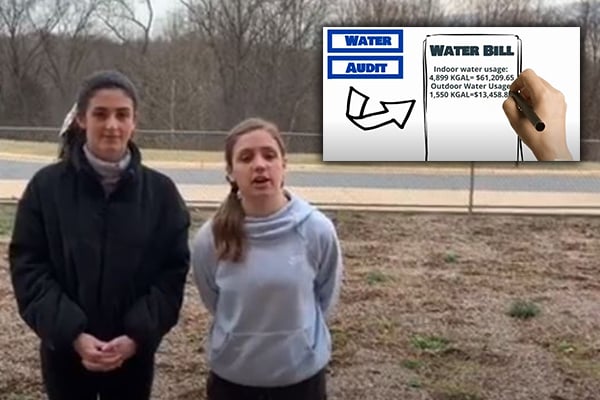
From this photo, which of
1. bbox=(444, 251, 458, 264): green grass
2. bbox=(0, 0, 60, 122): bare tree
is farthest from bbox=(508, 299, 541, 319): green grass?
bbox=(0, 0, 60, 122): bare tree

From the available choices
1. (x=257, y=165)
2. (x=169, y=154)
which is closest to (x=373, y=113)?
(x=169, y=154)

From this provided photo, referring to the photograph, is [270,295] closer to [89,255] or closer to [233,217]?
[233,217]

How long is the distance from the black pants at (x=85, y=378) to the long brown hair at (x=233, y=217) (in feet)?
1.54

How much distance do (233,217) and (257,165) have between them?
0.17 meters

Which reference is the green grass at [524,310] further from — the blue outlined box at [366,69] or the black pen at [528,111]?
the blue outlined box at [366,69]

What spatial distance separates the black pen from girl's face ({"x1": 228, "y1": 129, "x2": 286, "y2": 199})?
10937 mm

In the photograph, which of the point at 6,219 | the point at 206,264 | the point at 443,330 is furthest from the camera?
the point at 6,219

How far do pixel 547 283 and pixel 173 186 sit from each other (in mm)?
5242

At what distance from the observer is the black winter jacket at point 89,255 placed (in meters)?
2.51

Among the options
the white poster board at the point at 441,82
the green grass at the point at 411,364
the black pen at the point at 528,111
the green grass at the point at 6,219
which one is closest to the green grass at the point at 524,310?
the green grass at the point at 411,364

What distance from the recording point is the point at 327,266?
265cm

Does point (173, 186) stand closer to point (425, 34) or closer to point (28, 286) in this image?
point (28, 286)

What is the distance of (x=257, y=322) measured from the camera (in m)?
2.56

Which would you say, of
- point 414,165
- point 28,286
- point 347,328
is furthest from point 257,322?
point 414,165
